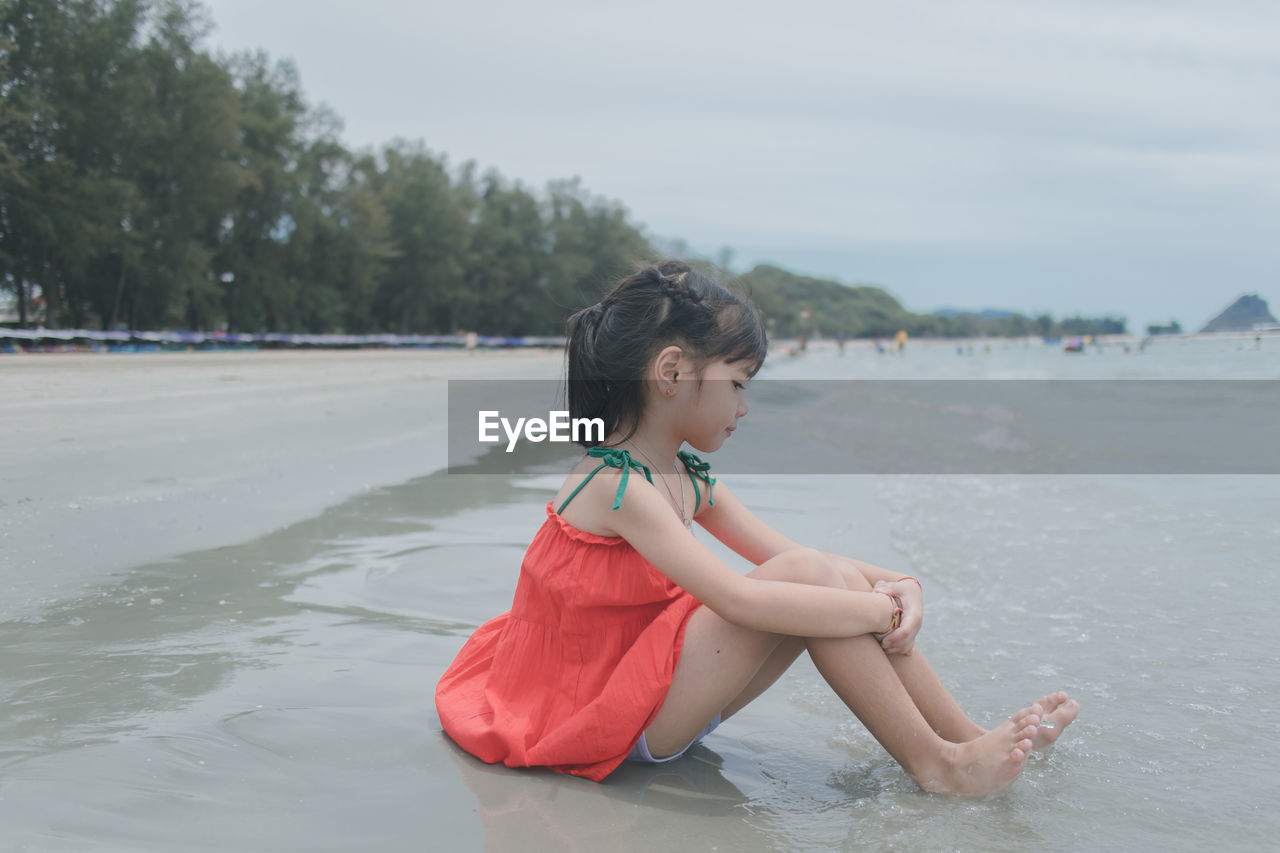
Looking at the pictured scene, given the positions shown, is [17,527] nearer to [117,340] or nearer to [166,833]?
[166,833]

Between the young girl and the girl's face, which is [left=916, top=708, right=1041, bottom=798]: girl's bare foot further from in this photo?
the girl's face

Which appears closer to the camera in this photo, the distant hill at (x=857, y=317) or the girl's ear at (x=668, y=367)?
the girl's ear at (x=668, y=367)

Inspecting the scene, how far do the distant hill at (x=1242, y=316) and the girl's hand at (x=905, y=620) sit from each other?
24.5 feet

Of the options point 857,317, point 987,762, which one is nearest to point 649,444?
point 987,762

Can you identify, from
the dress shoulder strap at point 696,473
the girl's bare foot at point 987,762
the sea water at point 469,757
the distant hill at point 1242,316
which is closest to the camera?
the sea water at point 469,757

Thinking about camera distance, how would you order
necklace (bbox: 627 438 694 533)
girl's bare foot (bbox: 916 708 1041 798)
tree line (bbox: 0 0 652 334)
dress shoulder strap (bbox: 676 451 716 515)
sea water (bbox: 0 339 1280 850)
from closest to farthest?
1. sea water (bbox: 0 339 1280 850)
2. girl's bare foot (bbox: 916 708 1041 798)
3. necklace (bbox: 627 438 694 533)
4. dress shoulder strap (bbox: 676 451 716 515)
5. tree line (bbox: 0 0 652 334)

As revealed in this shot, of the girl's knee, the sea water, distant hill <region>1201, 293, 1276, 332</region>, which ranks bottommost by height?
the sea water

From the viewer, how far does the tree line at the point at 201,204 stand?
2570 cm

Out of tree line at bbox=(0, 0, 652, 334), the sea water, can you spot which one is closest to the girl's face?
the sea water

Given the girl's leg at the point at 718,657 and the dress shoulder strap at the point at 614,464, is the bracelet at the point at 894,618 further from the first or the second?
the dress shoulder strap at the point at 614,464

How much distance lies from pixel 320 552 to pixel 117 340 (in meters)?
23.5

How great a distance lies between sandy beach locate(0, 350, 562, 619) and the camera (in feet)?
11.6

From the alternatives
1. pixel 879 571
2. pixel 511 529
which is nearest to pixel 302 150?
pixel 511 529

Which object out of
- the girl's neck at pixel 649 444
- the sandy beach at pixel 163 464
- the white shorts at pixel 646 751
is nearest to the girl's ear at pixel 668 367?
the girl's neck at pixel 649 444
